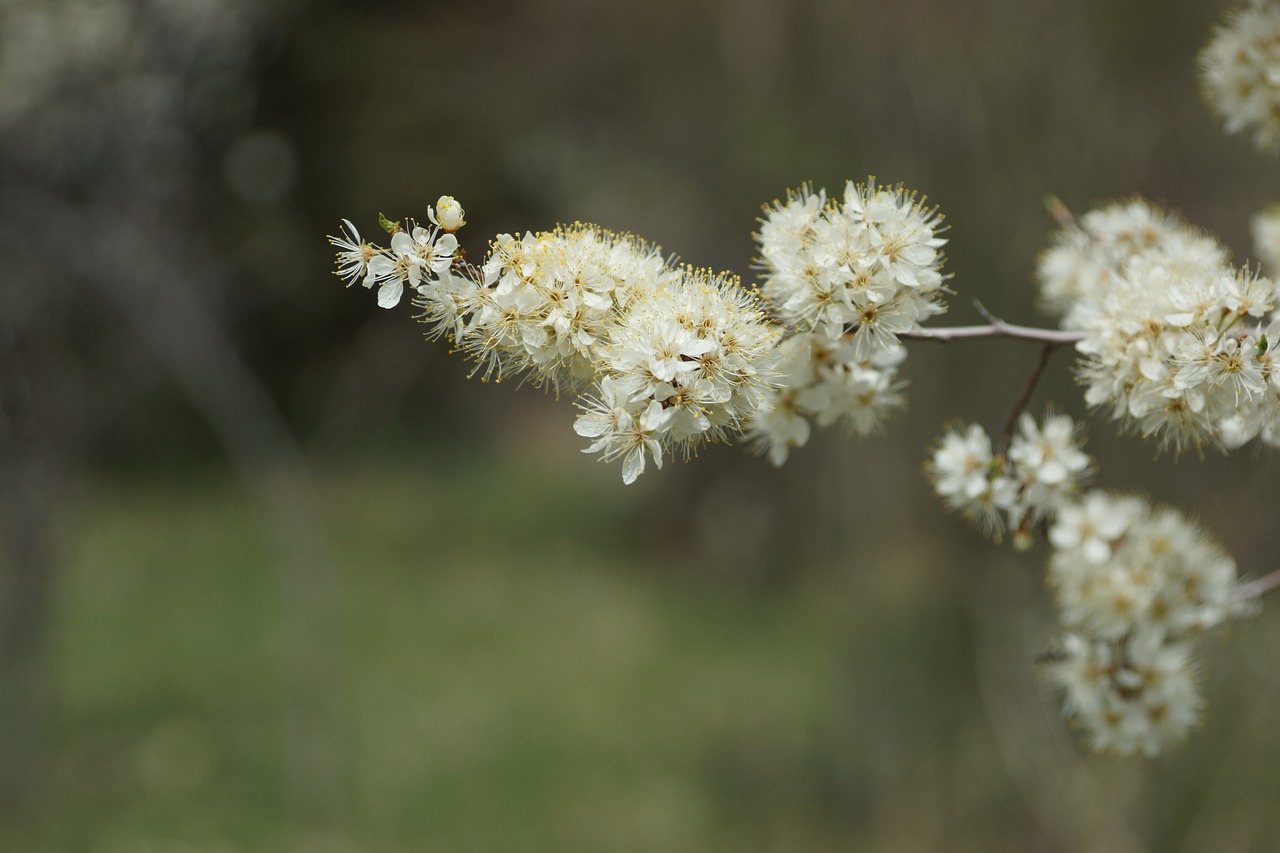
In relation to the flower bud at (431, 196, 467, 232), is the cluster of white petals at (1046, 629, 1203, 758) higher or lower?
lower

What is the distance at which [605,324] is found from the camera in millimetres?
1181

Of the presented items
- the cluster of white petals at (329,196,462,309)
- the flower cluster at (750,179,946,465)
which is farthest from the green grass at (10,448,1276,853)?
the cluster of white petals at (329,196,462,309)

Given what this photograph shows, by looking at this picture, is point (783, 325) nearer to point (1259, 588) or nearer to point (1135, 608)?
point (1135, 608)

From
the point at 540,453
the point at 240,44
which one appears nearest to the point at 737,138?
the point at 240,44

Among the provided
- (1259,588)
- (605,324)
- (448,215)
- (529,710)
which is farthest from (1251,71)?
(529,710)

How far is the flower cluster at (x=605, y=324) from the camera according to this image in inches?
44.5

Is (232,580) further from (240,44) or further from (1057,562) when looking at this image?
(1057,562)

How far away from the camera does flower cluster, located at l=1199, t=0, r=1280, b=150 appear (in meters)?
1.58

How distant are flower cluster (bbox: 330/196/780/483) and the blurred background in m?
2.10

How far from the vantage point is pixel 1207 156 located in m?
3.22

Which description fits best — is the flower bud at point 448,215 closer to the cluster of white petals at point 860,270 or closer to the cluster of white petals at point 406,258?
the cluster of white petals at point 406,258

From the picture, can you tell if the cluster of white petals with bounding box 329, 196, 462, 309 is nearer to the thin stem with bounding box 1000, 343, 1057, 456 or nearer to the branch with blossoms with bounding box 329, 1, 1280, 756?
the branch with blossoms with bounding box 329, 1, 1280, 756

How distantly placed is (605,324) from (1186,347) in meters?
0.64

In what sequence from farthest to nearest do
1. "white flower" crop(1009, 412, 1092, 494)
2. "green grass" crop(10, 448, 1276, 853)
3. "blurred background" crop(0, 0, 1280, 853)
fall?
"green grass" crop(10, 448, 1276, 853)
"blurred background" crop(0, 0, 1280, 853)
"white flower" crop(1009, 412, 1092, 494)
